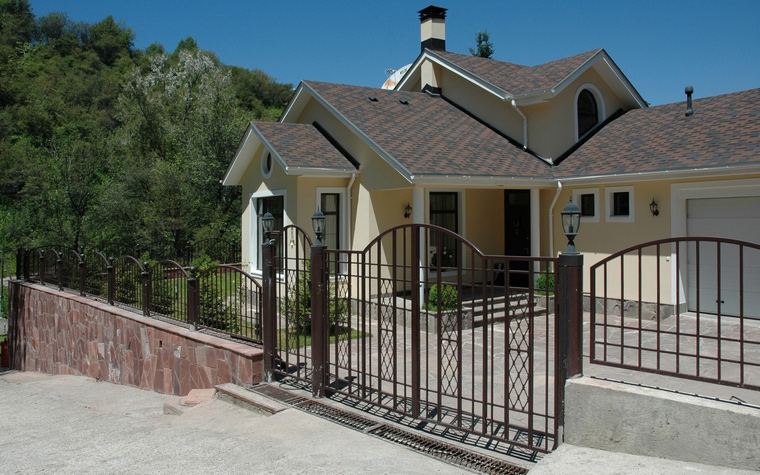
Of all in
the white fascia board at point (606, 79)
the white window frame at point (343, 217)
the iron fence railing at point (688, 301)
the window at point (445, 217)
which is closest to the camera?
the iron fence railing at point (688, 301)

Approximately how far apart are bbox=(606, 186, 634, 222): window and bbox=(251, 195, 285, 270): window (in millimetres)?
7365

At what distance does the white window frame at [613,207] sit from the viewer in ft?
39.8

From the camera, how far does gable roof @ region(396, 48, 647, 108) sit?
1427 cm

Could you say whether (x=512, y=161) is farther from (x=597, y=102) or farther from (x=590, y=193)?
(x=597, y=102)

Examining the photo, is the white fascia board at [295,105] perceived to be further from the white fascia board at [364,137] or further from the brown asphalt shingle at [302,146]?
the brown asphalt shingle at [302,146]

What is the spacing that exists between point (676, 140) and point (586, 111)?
3.24 m

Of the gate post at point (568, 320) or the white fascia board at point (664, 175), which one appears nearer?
the gate post at point (568, 320)

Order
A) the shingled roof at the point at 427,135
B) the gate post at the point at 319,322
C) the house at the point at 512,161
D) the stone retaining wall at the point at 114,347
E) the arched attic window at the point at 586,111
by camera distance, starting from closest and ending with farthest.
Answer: the gate post at the point at 319,322 < the stone retaining wall at the point at 114,347 < the house at the point at 512,161 < the shingled roof at the point at 427,135 < the arched attic window at the point at 586,111

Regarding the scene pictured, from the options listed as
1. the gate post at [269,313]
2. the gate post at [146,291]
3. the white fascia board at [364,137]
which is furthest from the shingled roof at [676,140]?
the gate post at [146,291]

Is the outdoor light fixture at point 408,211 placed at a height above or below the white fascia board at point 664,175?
below

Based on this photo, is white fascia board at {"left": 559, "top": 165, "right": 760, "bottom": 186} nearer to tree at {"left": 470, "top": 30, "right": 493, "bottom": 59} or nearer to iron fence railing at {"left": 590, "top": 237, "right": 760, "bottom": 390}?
iron fence railing at {"left": 590, "top": 237, "right": 760, "bottom": 390}

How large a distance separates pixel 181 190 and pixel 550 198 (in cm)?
1210

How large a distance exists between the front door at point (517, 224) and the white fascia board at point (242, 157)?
657cm

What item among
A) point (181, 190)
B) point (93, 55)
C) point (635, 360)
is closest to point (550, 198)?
point (635, 360)
